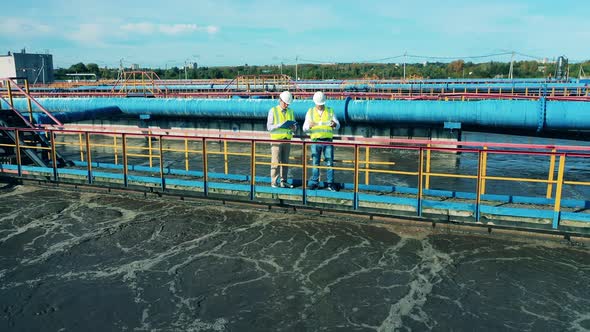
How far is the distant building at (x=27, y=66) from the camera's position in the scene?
46441 millimetres

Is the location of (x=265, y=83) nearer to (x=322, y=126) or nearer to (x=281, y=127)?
(x=281, y=127)

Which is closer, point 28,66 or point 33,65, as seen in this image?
point 28,66

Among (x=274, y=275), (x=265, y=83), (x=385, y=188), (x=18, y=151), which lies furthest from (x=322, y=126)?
(x=265, y=83)

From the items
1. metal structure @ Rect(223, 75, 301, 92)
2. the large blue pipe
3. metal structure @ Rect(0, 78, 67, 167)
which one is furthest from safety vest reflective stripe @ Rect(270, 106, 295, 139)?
metal structure @ Rect(223, 75, 301, 92)

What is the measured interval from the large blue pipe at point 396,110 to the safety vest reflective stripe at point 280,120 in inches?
296

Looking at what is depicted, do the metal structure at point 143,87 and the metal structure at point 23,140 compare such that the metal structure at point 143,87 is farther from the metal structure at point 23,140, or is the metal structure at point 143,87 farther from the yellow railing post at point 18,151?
the yellow railing post at point 18,151

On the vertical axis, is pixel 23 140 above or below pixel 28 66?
below

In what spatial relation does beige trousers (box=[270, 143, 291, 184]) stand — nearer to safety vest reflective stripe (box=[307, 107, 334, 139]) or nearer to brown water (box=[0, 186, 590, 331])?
safety vest reflective stripe (box=[307, 107, 334, 139])

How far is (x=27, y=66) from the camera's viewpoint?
165ft

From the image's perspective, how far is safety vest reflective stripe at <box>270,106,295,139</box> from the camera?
8.23 m

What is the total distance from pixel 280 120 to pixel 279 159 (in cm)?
74

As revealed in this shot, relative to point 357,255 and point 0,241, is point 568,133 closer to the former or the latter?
point 357,255

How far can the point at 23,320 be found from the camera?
17.7 feet

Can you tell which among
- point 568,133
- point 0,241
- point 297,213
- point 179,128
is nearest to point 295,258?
point 297,213
